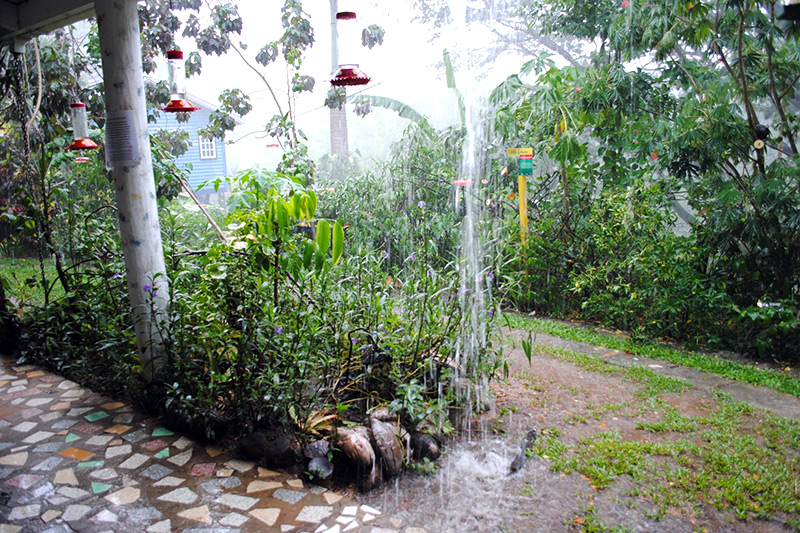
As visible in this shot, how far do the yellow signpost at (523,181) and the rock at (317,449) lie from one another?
327 centimetres

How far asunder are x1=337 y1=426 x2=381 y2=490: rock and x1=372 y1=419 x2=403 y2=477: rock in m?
0.04

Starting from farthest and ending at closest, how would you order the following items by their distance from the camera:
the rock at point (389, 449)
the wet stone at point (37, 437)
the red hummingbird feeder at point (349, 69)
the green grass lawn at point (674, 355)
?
1. the red hummingbird feeder at point (349, 69)
2. the green grass lawn at point (674, 355)
3. the wet stone at point (37, 437)
4. the rock at point (389, 449)

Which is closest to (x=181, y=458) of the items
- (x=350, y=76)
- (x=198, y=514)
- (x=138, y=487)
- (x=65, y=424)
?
(x=138, y=487)

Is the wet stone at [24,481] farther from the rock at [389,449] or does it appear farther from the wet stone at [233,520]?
the rock at [389,449]

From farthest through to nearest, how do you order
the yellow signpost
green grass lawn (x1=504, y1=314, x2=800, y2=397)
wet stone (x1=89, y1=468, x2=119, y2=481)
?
the yellow signpost → green grass lawn (x1=504, y1=314, x2=800, y2=397) → wet stone (x1=89, y1=468, x2=119, y2=481)

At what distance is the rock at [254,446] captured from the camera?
245 centimetres

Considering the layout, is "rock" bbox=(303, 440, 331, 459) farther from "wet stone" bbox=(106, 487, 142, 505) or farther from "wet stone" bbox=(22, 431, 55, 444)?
"wet stone" bbox=(22, 431, 55, 444)

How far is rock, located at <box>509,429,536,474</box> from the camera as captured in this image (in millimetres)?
2498

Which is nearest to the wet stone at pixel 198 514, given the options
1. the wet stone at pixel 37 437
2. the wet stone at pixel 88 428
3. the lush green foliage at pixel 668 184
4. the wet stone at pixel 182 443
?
the wet stone at pixel 182 443

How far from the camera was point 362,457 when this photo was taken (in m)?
2.34

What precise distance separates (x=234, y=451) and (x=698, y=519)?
1.95 meters

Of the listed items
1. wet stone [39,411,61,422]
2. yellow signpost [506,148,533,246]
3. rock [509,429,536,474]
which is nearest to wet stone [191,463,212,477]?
wet stone [39,411,61,422]

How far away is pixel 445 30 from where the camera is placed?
24.6ft

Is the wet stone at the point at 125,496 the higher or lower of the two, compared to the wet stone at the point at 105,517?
higher
